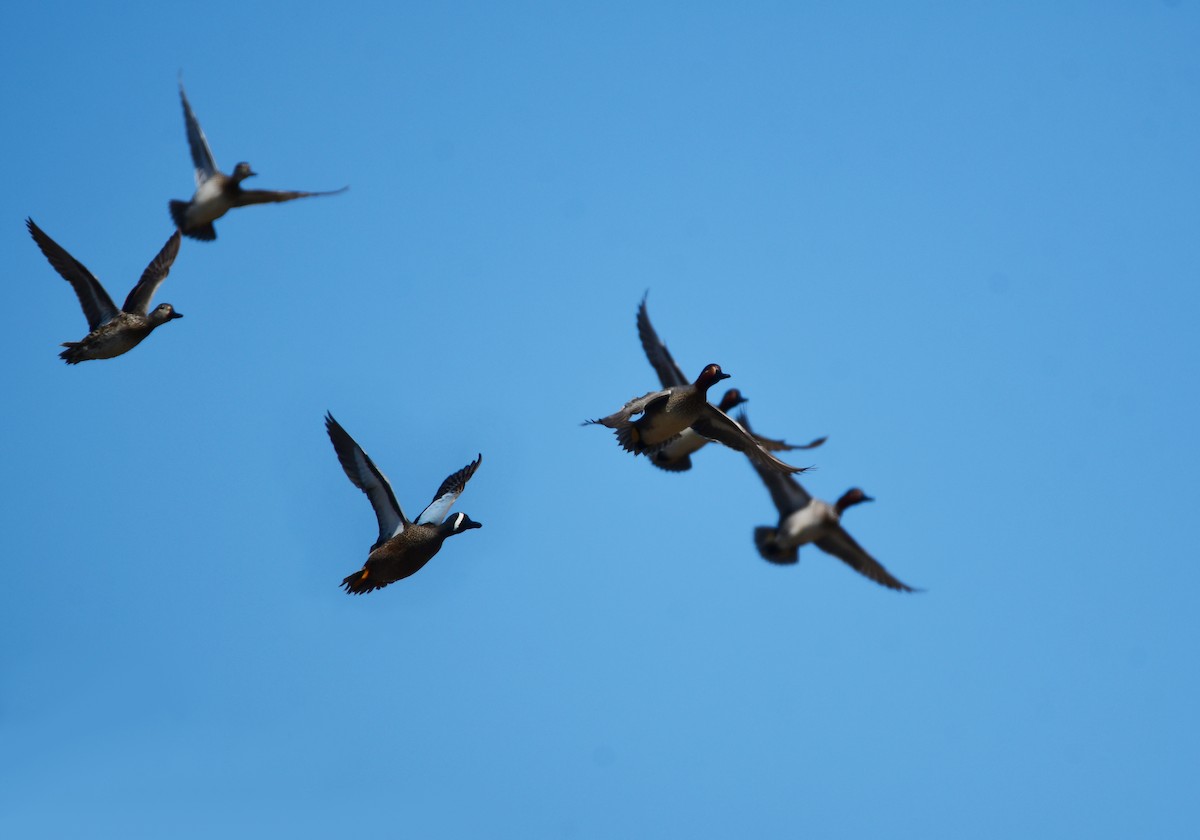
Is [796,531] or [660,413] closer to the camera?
[660,413]

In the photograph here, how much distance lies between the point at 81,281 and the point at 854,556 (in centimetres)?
→ 1226

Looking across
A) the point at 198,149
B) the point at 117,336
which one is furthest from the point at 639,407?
the point at 198,149

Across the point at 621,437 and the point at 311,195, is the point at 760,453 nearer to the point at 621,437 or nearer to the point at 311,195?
the point at 621,437

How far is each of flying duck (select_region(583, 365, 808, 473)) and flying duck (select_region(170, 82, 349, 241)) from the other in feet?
25.4

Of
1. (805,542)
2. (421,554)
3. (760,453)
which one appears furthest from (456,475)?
(805,542)

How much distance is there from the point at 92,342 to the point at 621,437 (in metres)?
7.50

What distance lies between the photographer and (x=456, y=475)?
58.4 feet

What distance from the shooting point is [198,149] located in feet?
76.8

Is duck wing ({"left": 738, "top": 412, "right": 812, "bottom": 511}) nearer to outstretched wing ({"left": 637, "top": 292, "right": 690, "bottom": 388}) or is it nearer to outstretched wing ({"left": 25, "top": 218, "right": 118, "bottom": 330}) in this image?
outstretched wing ({"left": 637, "top": 292, "right": 690, "bottom": 388})

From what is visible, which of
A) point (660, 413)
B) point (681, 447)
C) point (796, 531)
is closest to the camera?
point (660, 413)

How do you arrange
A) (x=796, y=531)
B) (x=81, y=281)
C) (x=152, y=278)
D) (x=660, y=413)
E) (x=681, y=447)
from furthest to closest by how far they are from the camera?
(x=796, y=531), (x=681, y=447), (x=152, y=278), (x=81, y=281), (x=660, y=413)

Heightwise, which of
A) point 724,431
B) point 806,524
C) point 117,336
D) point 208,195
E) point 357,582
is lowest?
point 357,582

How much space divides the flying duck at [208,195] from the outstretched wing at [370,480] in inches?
312

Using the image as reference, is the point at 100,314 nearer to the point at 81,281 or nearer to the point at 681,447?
the point at 81,281
